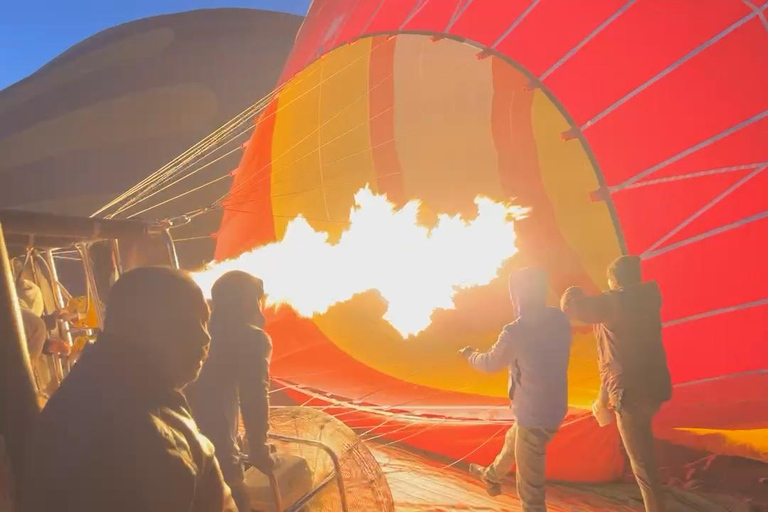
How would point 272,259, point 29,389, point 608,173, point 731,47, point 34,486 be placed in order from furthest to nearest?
point 272,259, point 608,173, point 731,47, point 29,389, point 34,486

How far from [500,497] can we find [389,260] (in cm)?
209

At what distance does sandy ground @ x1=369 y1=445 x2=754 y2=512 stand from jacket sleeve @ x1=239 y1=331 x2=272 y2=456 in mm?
1328

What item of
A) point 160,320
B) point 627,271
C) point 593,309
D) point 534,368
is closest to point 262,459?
point 534,368

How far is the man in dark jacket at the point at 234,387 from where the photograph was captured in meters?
2.09

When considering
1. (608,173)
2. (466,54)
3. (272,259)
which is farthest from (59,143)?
(608,173)

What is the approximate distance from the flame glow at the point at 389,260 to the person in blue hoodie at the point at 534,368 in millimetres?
1686

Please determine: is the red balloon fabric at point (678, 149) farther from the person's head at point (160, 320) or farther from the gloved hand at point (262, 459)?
the person's head at point (160, 320)

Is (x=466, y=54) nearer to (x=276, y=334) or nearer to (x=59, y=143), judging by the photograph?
(x=276, y=334)

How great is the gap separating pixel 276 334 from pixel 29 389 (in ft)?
14.3

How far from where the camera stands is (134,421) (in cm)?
86

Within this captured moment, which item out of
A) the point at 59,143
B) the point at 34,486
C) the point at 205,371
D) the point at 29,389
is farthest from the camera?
the point at 59,143

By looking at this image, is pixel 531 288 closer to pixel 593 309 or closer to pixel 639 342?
pixel 593 309

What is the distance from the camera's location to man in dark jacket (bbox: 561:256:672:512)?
97.8 inches

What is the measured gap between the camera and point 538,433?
8.24 ft
